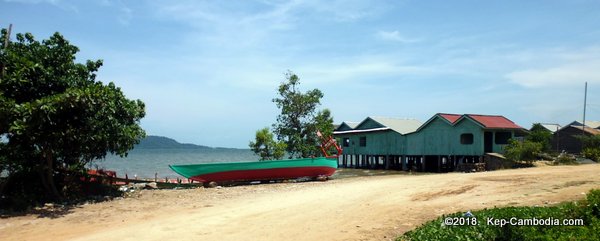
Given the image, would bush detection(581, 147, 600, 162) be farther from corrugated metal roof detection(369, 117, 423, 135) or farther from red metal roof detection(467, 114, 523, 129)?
corrugated metal roof detection(369, 117, 423, 135)

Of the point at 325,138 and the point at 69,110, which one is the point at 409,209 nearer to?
the point at 69,110

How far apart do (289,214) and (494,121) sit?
24.8 metres

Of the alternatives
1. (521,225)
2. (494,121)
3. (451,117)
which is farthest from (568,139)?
(521,225)

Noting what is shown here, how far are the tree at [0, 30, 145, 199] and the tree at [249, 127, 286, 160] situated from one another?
14.0 m

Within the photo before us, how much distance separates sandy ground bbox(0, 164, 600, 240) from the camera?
9724 millimetres

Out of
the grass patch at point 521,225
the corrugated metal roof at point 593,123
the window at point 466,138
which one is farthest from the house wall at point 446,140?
the corrugated metal roof at point 593,123

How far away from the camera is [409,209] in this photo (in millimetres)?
11266

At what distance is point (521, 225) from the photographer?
23.9 feet

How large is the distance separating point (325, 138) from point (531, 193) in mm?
19751

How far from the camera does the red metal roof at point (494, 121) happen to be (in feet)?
101

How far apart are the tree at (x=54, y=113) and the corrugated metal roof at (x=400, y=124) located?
26626 millimetres

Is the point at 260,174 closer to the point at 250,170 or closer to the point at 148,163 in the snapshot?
the point at 250,170

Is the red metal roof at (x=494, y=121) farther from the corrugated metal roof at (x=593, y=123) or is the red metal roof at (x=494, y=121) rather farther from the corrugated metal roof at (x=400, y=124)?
the corrugated metal roof at (x=593, y=123)

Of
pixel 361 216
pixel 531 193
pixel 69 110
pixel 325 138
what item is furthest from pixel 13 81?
pixel 325 138
